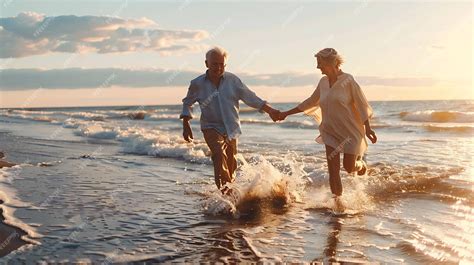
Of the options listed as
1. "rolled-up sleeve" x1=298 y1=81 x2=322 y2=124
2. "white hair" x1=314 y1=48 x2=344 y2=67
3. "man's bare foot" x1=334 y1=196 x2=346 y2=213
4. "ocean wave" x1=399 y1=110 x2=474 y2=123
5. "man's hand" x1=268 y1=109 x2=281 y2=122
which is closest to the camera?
"white hair" x1=314 y1=48 x2=344 y2=67

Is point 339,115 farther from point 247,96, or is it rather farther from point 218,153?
point 218,153

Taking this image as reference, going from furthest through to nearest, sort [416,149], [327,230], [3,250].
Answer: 1. [416,149]
2. [327,230]
3. [3,250]

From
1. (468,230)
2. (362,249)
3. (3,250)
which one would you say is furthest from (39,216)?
(468,230)

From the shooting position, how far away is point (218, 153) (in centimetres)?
651

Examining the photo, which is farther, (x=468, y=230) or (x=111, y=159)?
(x=111, y=159)

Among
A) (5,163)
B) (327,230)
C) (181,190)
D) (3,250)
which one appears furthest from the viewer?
(5,163)

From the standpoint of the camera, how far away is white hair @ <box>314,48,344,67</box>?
6188mm

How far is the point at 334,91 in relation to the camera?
627cm

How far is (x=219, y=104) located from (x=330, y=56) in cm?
150

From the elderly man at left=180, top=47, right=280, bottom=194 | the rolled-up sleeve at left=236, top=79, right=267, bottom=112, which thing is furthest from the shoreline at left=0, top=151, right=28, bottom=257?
the rolled-up sleeve at left=236, top=79, right=267, bottom=112

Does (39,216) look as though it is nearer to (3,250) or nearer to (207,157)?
(3,250)

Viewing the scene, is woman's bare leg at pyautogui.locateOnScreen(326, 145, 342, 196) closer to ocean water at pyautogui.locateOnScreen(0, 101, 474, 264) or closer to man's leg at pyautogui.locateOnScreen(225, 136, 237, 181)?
ocean water at pyautogui.locateOnScreen(0, 101, 474, 264)

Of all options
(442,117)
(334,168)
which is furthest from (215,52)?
(442,117)

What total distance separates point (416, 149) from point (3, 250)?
39.6 feet
